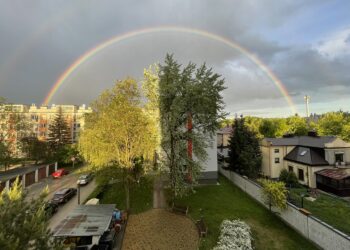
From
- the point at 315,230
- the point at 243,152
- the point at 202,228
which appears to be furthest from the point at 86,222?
the point at 243,152

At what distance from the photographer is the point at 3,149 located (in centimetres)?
4325

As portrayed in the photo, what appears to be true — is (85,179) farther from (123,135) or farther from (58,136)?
(58,136)

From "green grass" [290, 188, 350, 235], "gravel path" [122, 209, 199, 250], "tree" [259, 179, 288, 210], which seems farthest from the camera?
"green grass" [290, 188, 350, 235]

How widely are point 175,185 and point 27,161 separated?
49651 mm

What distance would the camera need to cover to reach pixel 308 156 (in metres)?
37.4

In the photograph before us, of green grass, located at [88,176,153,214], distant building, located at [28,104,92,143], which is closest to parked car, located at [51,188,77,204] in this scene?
green grass, located at [88,176,153,214]

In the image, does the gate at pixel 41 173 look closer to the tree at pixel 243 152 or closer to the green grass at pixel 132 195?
the green grass at pixel 132 195

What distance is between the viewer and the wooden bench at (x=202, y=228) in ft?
56.5

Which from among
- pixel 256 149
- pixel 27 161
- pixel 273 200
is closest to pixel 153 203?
pixel 273 200

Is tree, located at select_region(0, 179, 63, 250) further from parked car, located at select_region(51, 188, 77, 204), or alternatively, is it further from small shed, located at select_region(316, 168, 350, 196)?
small shed, located at select_region(316, 168, 350, 196)

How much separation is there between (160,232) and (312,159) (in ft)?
93.5

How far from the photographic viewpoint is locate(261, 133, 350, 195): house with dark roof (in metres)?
34.0

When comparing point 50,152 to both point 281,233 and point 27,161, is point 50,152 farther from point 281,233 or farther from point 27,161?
point 281,233

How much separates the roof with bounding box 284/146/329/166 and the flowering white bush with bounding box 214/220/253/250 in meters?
23.7
